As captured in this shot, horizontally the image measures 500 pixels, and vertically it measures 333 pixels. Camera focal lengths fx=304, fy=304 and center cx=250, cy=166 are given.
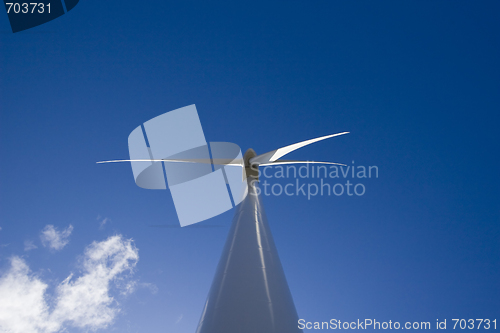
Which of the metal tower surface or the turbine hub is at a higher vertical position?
the turbine hub

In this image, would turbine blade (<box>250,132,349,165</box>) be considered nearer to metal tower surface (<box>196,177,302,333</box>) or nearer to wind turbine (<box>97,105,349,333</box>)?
wind turbine (<box>97,105,349,333</box>)

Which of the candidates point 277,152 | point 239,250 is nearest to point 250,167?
point 277,152

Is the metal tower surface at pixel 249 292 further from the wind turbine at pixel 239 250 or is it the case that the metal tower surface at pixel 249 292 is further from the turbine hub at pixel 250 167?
the turbine hub at pixel 250 167

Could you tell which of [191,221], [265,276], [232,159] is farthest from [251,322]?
[232,159]

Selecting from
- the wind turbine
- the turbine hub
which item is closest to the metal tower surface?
the wind turbine

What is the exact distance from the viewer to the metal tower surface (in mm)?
6000

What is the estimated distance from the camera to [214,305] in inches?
257

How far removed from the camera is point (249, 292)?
21.7 feet

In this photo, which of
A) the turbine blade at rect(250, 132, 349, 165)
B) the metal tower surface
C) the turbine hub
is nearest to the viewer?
the metal tower surface

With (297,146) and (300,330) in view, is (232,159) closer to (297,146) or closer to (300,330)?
(297,146)

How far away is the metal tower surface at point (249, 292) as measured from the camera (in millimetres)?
6000

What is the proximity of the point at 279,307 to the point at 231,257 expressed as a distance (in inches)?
75.2

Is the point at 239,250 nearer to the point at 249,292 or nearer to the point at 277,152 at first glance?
the point at 249,292

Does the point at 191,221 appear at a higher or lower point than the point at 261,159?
lower
